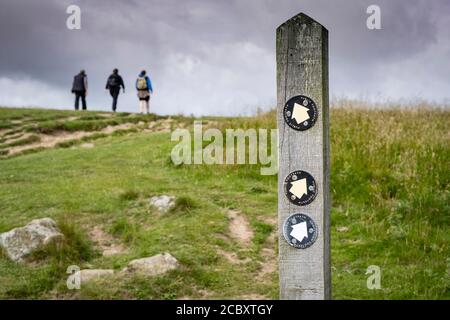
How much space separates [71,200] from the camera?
34.8ft

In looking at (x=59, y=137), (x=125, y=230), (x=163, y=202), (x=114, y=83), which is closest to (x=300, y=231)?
(x=125, y=230)

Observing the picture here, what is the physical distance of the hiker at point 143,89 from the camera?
2444 centimetres

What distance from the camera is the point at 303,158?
182 inches

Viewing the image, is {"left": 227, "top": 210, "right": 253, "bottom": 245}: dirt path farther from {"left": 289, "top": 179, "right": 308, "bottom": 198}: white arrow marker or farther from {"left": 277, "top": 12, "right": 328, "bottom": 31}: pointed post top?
{"left": 277, "top": 12, "right": 328, "bottom": 31}: pointed post top

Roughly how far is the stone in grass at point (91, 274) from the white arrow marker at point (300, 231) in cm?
330

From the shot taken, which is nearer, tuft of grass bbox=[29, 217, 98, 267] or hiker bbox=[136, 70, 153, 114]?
tuft of grass bbox=[29, 217, 98, 267]

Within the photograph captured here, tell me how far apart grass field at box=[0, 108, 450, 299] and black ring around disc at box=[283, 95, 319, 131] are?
2.85 m

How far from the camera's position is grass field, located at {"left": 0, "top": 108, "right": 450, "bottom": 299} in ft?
22.9

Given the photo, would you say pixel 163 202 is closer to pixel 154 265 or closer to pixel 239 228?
pixel 239 228

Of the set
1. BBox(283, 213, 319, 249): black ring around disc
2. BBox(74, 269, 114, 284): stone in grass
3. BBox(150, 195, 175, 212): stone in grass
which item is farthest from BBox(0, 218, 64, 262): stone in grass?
BBox(283, 213, 319, 249): black ring around disc

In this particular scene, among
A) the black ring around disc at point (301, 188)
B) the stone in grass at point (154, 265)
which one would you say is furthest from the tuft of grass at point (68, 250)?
the black ring around disc at point (301, 188)
